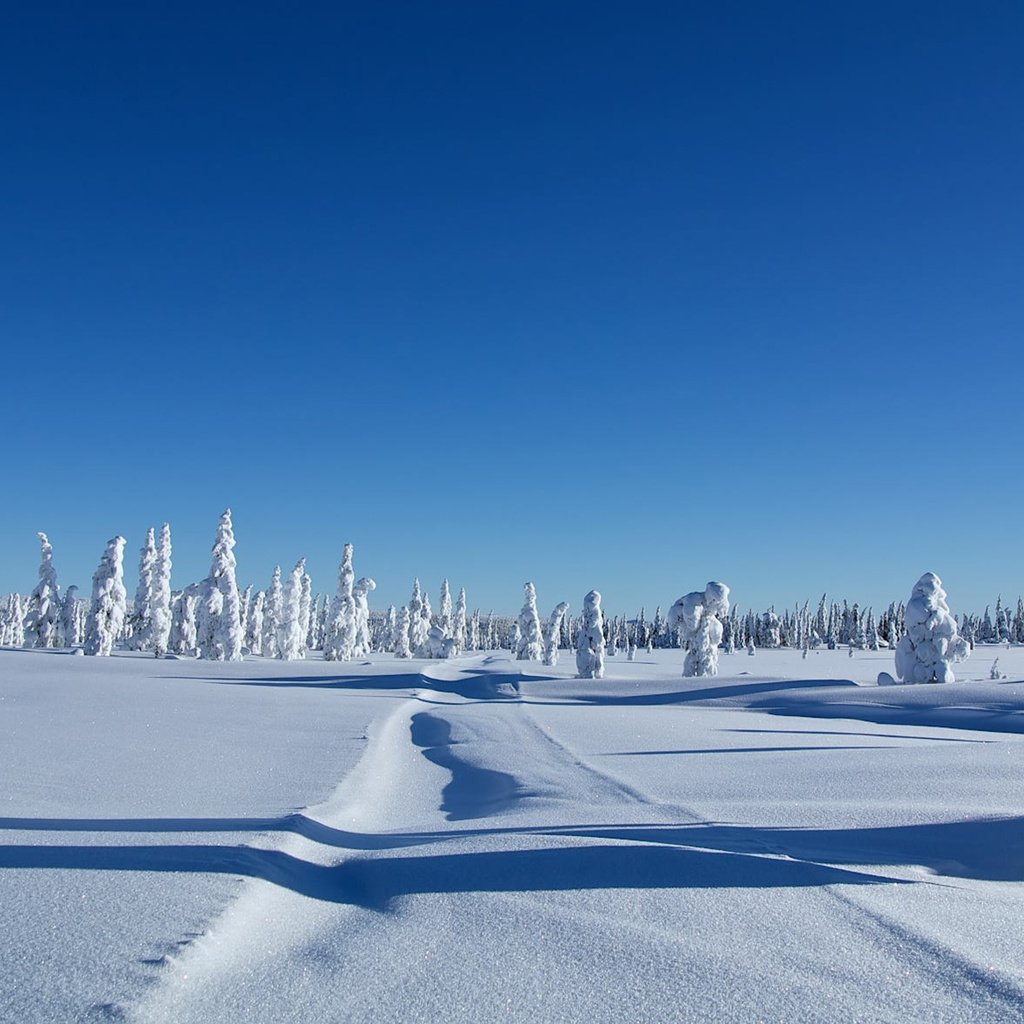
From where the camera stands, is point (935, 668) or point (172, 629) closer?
point (935, 668)

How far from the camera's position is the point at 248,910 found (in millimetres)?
3598

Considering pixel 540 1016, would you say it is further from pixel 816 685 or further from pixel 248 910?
pixel 816 685

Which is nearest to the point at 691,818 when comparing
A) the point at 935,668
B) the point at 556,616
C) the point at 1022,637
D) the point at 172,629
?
the point at 935,668

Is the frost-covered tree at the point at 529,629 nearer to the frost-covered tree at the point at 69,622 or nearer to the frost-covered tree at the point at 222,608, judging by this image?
the frost-covered tree at the point at 222,608

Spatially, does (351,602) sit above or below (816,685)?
above

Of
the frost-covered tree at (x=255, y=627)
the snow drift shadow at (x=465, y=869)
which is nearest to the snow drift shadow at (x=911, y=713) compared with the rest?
the snow drift shadow at (x=465, y=869)

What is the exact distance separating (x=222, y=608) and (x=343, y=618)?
14742 millimetres

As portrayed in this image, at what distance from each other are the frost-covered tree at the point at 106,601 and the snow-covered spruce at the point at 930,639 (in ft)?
140

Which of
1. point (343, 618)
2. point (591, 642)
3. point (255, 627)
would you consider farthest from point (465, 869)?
point (255, 627)

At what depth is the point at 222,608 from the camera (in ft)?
163

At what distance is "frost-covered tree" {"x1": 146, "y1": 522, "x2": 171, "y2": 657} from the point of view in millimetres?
58594

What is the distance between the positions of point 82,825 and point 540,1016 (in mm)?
4156

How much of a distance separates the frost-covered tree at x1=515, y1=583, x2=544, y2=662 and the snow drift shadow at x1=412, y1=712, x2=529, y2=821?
5334cm

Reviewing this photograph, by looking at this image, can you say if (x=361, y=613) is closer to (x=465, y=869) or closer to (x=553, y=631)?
(x=553, y=631)
